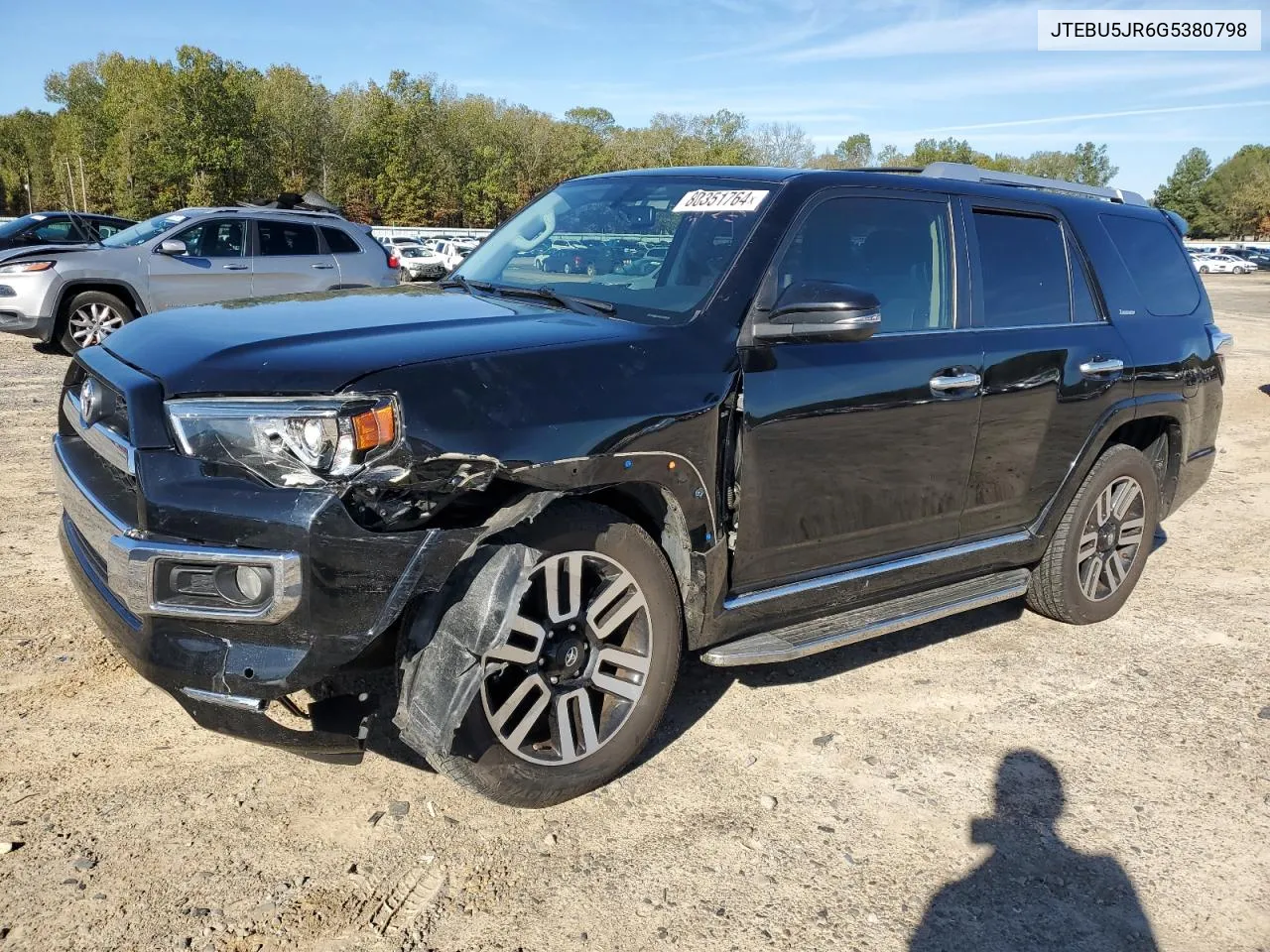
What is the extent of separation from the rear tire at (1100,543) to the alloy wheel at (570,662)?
2.41 meters

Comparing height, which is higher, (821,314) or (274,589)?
(821,314)

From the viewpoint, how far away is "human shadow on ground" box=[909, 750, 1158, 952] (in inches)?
103

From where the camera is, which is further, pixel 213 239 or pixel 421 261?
pixel 421 261

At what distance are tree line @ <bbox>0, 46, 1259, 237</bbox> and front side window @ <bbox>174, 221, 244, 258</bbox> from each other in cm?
4719

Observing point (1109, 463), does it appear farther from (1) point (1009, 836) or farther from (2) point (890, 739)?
(1) point (1009, 836)

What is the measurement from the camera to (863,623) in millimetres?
3682

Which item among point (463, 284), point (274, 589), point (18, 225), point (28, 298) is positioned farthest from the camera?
point (18, 225)

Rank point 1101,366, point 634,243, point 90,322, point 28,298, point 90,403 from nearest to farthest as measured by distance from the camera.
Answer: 1. point 90,403
2. point 634,243
3. point 1101,366
4. point 28,298
5. point 90,322

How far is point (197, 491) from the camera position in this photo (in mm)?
2533

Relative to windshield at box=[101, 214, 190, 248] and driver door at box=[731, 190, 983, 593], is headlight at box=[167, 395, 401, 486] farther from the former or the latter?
windshield at box=[101, 214, 190, 248]

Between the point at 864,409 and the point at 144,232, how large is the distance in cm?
1068

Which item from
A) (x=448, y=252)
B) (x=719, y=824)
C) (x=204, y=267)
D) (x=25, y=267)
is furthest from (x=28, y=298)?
(x=448, y=252)

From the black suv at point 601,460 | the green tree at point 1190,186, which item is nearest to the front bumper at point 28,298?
the black suv at point 601,460

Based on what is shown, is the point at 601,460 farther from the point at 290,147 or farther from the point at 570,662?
the point at 290,147
